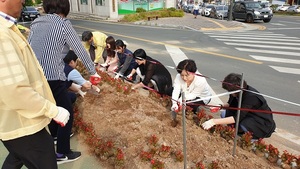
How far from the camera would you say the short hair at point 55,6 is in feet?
8.09

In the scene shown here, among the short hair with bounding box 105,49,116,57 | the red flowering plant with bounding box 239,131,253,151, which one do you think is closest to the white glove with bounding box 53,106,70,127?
the red flowering plant with bounding box 239,131,253,151

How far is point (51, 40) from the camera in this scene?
7.95 feet

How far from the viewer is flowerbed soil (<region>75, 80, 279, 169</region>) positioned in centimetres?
282

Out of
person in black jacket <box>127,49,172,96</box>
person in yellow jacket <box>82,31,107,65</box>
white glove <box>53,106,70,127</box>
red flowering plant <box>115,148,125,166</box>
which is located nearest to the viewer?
white glove <box>53,106,70,127</box>

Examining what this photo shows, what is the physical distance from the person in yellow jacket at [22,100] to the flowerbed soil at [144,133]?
3.85 ft

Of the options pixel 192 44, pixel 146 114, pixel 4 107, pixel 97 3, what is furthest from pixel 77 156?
pixel 97 3

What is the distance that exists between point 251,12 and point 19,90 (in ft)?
71.1

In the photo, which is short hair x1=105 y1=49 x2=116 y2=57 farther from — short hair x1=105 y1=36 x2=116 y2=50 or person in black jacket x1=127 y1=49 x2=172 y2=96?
person in black jacket x1=127 y1=49 x2=172 y2=96

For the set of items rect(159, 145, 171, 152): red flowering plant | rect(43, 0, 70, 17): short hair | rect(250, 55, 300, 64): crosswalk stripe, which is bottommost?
rect(159, 145, 171, 152): red flowering plant

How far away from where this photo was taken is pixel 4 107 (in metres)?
1.59

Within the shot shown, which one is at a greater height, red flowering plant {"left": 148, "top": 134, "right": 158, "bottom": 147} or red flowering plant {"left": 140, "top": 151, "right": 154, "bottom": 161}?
red flowering plant {"left": 148, "top": 134, "right": 158, "bottom": 147}

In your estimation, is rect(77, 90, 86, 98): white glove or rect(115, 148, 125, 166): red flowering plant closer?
rect(115, 148, 125, 166): red flowering plant

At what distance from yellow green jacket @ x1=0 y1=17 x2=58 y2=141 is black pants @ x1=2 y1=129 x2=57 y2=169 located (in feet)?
0.22

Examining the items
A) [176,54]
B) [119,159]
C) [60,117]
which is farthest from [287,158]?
[176,54]
